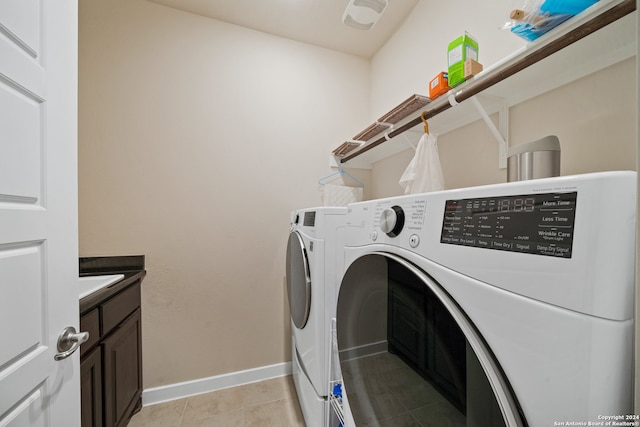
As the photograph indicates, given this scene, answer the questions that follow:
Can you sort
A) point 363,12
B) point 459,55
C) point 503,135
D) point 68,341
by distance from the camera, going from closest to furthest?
1. point 68,341
2. point 459,55
3. point 503,135
4. point 363,12

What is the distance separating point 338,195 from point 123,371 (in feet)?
5.69

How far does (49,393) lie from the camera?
2.21ft

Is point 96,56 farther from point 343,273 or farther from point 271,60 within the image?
point 343,273

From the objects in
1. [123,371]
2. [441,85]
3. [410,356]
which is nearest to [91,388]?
[123,371]

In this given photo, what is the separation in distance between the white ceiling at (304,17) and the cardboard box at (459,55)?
3.08ft

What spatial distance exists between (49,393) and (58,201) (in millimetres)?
549

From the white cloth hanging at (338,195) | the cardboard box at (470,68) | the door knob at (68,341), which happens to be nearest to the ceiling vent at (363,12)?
the cardboard box at (470,68)

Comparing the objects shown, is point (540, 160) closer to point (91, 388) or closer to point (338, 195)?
point (338, 195)

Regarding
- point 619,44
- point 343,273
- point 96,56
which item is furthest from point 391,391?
point 96,56

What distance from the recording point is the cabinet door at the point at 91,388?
3.10 feet

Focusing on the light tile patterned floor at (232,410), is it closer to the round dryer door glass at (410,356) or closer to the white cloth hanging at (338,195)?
the round dryer door glass at (410,356)

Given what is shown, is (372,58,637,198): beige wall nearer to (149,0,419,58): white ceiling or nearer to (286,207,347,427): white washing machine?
(286,207,347,427): white washing machine

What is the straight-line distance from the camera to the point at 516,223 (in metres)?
0.36

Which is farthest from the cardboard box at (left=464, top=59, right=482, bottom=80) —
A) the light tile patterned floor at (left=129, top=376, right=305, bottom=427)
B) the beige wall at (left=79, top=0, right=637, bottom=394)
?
the light tile patterned floor at (left=129, top=376, right=305, bottom=427)
